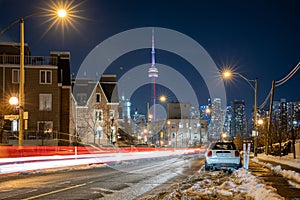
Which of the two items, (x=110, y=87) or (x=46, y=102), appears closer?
(x=46, y=102)

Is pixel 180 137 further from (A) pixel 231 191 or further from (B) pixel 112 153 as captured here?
(A) pixel 231 191

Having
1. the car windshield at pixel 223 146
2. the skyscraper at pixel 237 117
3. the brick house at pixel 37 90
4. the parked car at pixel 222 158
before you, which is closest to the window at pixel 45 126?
the brick house at pixel 37 90

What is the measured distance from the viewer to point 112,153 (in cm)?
3831

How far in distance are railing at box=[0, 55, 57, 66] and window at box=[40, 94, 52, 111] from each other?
3.82m

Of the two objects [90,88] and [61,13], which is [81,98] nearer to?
[90,88]

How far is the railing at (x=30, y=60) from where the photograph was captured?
5003 centimetres

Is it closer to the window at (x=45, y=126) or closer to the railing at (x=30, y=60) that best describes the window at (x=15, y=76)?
the railing at (x=30, y=60)

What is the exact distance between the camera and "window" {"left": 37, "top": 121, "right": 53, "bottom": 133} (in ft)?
164

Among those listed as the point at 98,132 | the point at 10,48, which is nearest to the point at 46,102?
the point at 10,48

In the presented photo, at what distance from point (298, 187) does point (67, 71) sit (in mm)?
47005

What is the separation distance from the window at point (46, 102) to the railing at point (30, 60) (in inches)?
150

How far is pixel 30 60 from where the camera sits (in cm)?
5141

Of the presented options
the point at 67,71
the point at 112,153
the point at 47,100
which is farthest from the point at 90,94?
the point at 112,153

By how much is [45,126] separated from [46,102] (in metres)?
2.77
